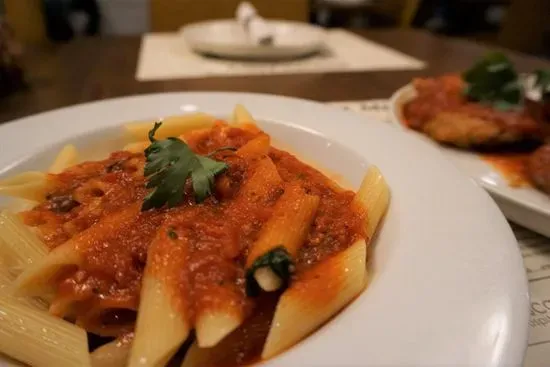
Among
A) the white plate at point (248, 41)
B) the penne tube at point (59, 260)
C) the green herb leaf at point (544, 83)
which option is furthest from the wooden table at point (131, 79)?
the penne tube at point (59, 260)

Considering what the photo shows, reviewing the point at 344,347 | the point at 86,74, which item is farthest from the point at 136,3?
the point at 344,347

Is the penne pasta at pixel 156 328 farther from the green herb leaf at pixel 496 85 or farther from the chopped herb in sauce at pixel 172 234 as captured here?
the green herb leaf at pixel 496 85

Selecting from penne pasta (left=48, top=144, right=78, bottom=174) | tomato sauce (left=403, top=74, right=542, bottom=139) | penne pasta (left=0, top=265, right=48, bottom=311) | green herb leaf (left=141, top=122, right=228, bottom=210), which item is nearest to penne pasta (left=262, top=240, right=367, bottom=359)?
green herb leaf (left=141, top=122, right=228, bottom=210)

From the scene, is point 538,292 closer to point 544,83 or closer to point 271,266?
point 271,266

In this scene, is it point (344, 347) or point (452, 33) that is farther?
point (452, 33)

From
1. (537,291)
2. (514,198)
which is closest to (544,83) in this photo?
(514,198)

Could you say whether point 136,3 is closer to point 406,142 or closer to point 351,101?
point 351,101

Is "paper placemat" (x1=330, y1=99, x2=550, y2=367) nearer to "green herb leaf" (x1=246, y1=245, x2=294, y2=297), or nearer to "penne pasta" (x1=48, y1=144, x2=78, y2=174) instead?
"green herb leaf" (x1=246, y1=245, x2=294, y2=297)
